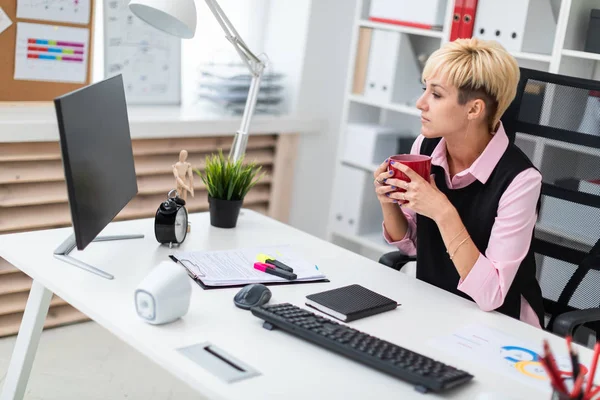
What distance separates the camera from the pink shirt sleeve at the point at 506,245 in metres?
1.73

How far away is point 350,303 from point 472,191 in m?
0.49

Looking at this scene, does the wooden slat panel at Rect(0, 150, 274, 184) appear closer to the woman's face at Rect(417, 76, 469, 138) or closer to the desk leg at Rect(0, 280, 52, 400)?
the desk leg at Rect(0, 280, 52, 400)

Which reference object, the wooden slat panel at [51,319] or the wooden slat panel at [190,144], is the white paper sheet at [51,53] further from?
the wooden slat panel at [51,319]

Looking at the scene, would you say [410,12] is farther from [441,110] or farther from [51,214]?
[51,214]

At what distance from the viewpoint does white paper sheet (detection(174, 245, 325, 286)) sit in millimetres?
1726

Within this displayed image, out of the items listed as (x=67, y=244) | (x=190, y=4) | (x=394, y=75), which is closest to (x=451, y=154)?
(x=190, y=4)

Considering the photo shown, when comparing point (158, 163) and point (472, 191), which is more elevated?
point (472, 191)

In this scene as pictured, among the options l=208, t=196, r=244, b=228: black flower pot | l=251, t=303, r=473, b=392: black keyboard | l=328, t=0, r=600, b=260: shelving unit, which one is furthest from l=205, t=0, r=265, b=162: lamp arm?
l=328, t=0, r=600, b=260: shelving unit

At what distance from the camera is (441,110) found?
1.86m

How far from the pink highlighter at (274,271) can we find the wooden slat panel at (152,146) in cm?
127

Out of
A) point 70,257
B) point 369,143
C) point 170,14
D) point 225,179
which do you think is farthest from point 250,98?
point 369,143

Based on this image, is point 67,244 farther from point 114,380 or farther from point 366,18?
point 366,18

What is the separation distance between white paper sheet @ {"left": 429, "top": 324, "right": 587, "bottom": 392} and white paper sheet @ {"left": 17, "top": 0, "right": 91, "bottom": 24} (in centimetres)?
195

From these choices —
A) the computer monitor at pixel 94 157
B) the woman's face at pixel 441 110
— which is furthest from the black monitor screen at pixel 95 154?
the woman's face at pixel 441 110
